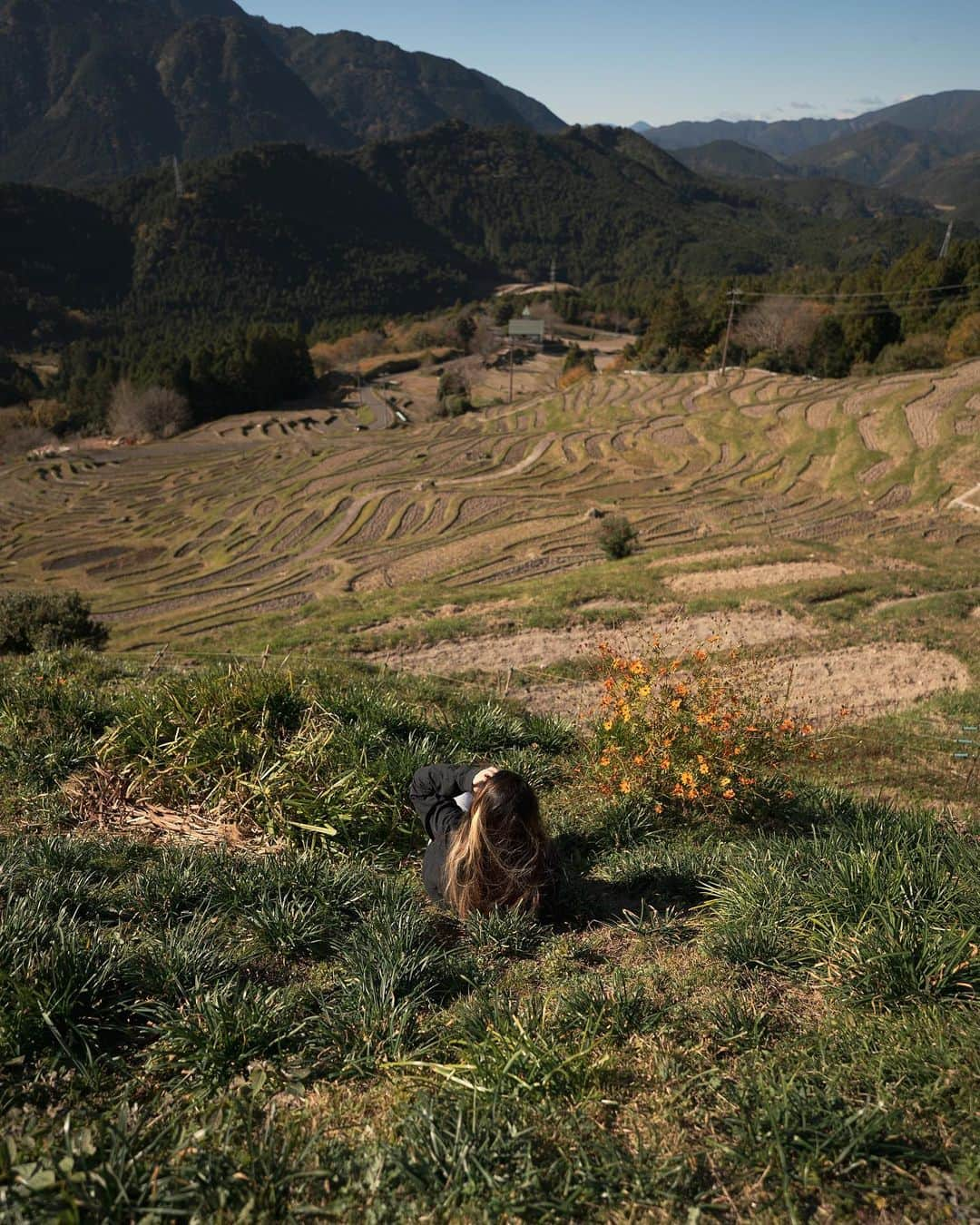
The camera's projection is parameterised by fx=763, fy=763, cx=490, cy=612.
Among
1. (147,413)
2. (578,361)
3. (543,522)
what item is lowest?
(543,522)

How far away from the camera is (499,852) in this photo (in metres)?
4.29

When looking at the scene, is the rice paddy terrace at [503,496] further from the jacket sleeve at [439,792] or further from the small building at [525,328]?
the small building at [525,328]

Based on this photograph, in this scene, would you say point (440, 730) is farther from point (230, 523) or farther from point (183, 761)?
point (230, 523)

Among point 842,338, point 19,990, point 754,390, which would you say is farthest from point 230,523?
point 842,338

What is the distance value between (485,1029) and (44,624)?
15.4 m

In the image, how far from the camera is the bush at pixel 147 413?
3344 inches

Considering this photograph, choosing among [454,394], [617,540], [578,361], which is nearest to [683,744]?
[617,540]

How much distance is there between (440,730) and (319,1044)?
3782 millimetres

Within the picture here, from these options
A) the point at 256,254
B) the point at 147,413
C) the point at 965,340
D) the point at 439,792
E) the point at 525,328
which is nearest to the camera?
the point at 439,792

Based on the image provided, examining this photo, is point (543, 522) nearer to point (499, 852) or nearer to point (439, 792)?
point (439, 792)

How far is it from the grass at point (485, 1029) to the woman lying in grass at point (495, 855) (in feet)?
0.50

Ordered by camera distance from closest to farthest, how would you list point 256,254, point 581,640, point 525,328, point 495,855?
point 495,855
point 581,640
point 525,328
point 256,254

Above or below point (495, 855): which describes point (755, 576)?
below

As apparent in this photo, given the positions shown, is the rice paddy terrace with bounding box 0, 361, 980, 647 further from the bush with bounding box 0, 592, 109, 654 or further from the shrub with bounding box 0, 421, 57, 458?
the shrub with bounding box 0, 421, 57, 458
